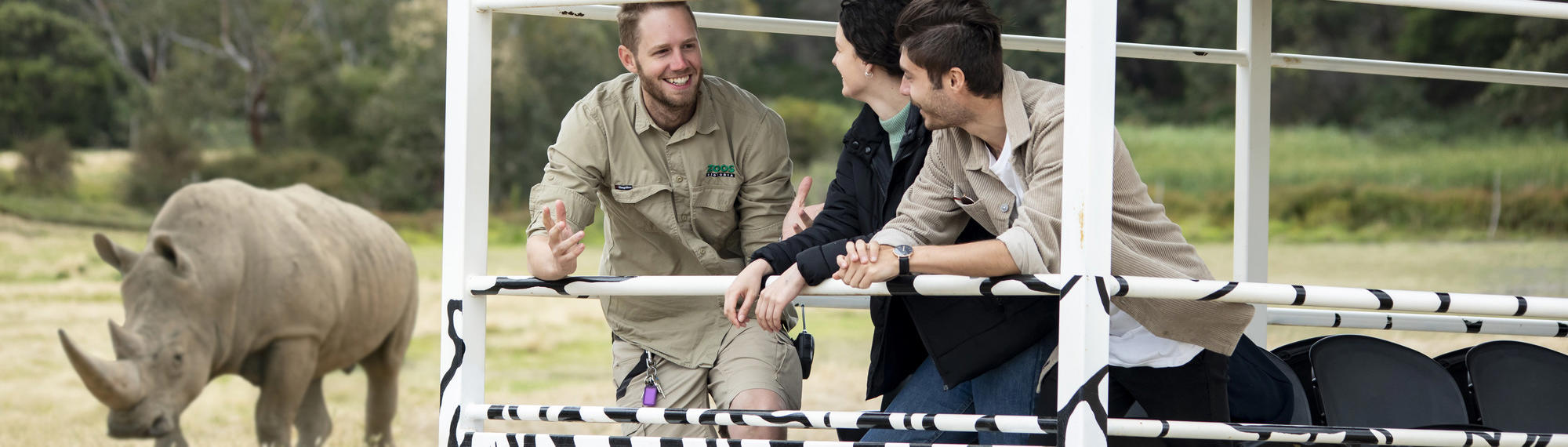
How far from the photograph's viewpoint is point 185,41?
3059 cm

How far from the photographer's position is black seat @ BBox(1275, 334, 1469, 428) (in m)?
3.49

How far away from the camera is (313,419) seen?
41.1ft

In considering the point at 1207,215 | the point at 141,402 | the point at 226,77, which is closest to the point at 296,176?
the point at 226,77

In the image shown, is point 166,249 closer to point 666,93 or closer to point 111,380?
point 111,380

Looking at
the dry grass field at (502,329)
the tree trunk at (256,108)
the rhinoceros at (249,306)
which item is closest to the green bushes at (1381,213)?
the dry grass field at (502,329)

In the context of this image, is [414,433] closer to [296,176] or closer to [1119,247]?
[296,176]

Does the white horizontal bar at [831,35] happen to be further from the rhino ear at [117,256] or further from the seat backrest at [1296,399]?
the rhino ear at [117,256]

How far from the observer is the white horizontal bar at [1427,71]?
435 cm

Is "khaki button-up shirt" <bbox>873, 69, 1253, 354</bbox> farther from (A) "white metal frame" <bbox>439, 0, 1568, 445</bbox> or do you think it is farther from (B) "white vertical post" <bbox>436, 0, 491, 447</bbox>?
(B) "white vertical post" <bbox>436, 0, 491, 447</bbox>

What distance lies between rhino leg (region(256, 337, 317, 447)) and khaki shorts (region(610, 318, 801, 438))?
771 cm

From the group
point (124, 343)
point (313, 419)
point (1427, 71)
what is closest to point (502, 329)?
point (313, 419)

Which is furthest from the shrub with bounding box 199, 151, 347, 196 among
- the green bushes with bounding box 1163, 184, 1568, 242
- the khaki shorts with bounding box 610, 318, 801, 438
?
the khaki shorts with bounding box 610, 318, 801, 438

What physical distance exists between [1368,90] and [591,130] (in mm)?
28137

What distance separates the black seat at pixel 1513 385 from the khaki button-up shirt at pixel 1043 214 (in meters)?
1.19
